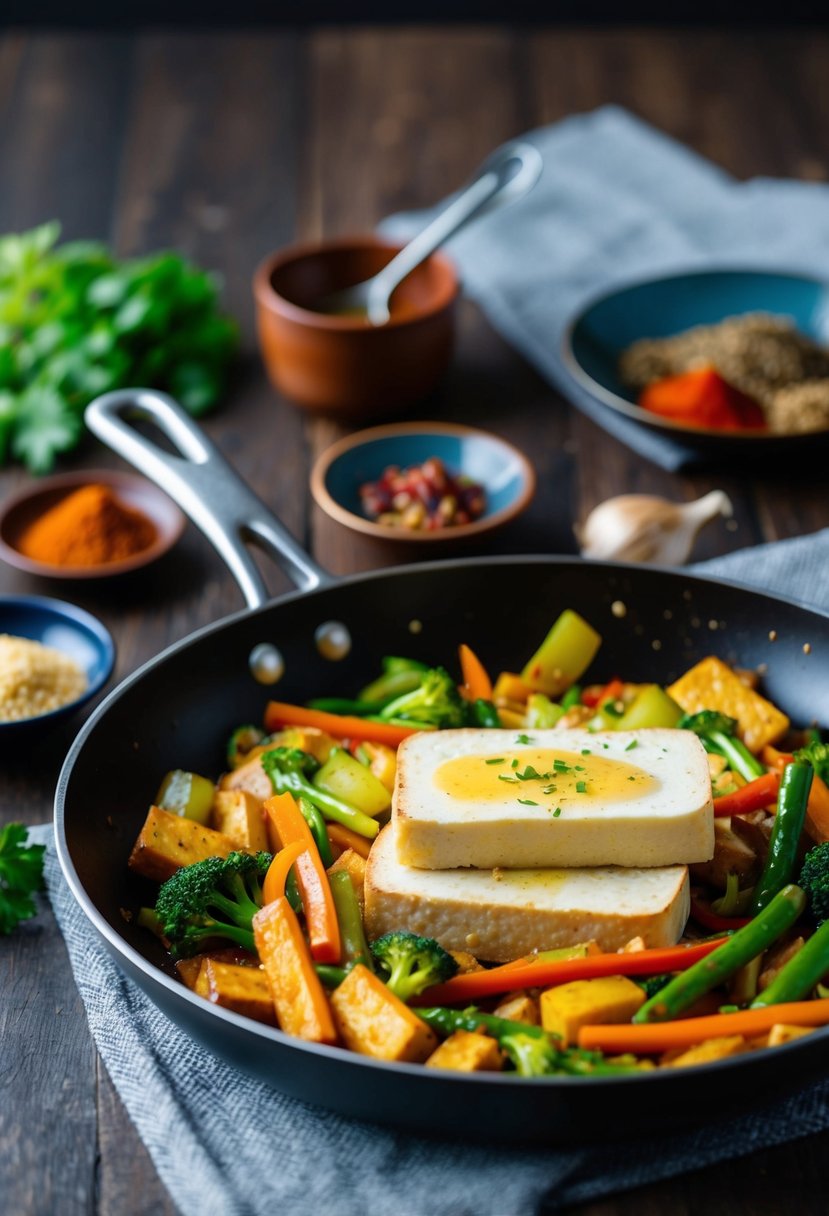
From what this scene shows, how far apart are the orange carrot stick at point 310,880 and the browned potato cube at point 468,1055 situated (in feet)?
1.07

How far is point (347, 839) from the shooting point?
3023mm

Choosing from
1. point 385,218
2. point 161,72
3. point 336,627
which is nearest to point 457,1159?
point 336,627

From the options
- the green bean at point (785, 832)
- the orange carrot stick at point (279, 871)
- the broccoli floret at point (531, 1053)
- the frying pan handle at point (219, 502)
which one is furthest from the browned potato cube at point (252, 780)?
the green bean at point (785, 832)

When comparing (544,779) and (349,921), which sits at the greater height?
(544,779)

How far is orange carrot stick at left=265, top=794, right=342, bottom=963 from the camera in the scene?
8.59 ft

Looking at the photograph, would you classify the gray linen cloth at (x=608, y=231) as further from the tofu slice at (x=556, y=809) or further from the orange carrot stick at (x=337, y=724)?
the tofu slice at (x=556, y=809)

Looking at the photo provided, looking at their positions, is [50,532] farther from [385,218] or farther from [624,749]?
[385,218]

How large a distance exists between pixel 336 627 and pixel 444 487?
3.31ft

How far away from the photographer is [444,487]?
447cm

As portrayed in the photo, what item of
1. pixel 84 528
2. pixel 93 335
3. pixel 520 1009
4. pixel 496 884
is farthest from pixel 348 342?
pixel 520 1009

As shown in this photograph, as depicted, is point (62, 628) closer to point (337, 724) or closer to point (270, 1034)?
point (337, 724)

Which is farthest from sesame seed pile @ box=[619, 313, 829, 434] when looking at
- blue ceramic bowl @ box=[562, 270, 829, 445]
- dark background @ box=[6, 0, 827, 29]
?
dark background @ box=[6, 0, 827, 29]

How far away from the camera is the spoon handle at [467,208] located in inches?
201

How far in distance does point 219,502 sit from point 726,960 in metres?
1.87
